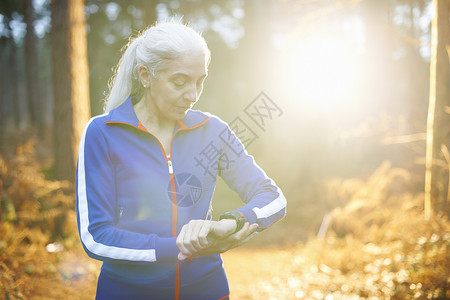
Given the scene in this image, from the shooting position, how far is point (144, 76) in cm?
184

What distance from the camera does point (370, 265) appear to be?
499 cm

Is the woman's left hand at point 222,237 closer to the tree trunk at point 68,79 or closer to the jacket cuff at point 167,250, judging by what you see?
the jacket cuff at point 167,250

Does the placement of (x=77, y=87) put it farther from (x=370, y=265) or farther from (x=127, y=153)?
(x=370, y=265)

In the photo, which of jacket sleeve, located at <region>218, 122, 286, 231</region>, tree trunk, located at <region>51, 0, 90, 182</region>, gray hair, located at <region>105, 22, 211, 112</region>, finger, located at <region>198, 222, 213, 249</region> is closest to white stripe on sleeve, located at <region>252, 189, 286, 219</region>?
jacket sleeve, located at <region>218, 122, 286, 231</region>

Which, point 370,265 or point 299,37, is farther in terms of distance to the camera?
point 299,37

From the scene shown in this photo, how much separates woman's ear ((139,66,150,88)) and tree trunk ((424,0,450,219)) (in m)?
4.79

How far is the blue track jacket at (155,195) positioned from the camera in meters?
1.52

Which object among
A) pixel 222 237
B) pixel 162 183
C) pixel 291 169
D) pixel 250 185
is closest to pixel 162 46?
pixel 162 183

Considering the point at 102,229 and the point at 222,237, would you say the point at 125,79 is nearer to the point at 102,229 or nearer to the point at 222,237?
the point at 102,229

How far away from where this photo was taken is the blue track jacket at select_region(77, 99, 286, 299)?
4.98ft

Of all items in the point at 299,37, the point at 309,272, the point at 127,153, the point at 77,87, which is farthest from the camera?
the point at 299,37

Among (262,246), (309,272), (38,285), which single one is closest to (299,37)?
(262,246)

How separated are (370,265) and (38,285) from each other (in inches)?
182

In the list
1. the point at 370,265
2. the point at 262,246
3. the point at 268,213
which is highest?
the point at 268,213
